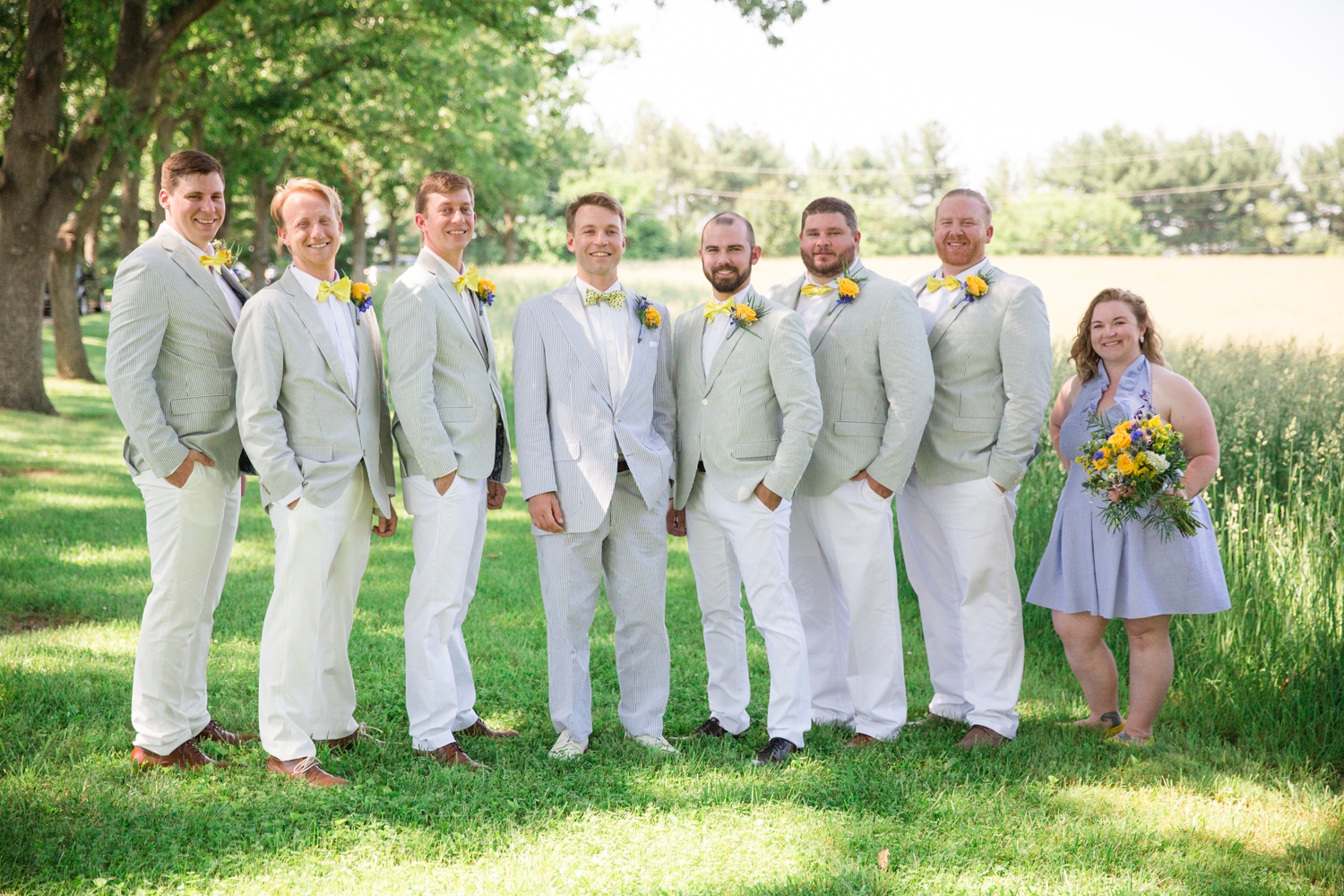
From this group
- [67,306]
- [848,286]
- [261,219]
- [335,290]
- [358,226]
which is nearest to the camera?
[335,290]

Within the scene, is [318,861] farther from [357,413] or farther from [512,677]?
[512,677]

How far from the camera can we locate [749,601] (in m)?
5.08

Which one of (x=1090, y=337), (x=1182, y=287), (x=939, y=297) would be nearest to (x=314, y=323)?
(x=939, y=297)

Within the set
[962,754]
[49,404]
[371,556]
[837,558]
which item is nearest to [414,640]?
[837,558]


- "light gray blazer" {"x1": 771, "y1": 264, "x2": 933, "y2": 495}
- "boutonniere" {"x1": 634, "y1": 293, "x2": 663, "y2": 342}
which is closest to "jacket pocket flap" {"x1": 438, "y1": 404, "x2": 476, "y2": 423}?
"boutonniere" {"x1": 634, "y1": 293, "x2": 663, "y2": 342}

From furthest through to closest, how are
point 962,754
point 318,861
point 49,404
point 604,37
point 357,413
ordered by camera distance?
point 604,37
point 49,404
point 962,754
point 357,413
point 318,861

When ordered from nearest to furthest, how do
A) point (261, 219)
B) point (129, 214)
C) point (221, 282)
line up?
point (221, 282) → point (129, 214) → point (261, 219)

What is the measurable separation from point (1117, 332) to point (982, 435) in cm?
86

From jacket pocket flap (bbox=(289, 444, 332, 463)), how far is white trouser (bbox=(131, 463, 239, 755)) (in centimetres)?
39

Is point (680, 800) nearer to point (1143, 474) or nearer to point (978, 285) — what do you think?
point (1143, 474)

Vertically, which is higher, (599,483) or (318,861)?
(599,483)

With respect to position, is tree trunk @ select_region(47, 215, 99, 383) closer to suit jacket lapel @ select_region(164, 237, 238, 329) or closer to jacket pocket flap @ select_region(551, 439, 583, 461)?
suit jacket lapel @ select_region(164, 237, 238, 329)

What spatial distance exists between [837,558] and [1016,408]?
1.14 m

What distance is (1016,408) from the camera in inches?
198
